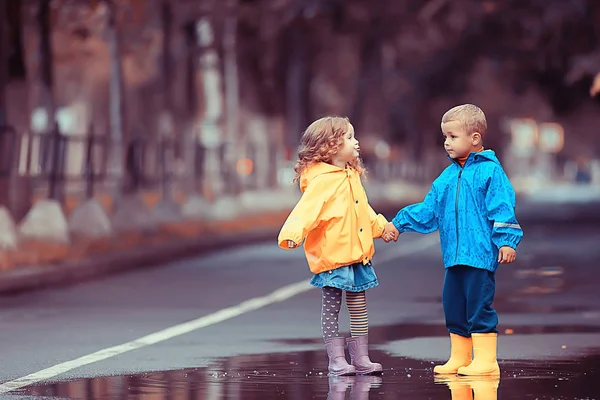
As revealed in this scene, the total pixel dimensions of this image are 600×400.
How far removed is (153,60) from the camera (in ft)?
189

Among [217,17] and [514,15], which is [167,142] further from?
[514,15]

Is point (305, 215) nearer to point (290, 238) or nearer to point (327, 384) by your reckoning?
point (290, 238)

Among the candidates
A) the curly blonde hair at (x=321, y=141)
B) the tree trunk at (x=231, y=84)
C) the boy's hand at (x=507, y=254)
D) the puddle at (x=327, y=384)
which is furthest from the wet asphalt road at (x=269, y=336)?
the tree trunk at (x=231, y=84)

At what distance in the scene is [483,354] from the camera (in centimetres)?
1046

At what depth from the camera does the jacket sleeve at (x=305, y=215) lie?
414 inches

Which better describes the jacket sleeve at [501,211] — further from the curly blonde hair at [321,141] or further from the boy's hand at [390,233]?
the curly blonde hair at [321,141]

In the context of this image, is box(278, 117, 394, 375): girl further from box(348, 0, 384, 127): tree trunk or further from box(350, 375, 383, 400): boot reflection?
box(348, 0, 384, 127): tree trunk

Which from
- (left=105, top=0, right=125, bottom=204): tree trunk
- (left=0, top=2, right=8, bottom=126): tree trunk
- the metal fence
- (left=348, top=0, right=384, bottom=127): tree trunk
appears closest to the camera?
the metal fence

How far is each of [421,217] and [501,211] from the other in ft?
1.81

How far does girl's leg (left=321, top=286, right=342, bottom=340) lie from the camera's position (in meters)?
10.8

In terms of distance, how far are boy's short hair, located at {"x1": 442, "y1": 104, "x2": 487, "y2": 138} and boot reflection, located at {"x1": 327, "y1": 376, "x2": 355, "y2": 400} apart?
1657mm

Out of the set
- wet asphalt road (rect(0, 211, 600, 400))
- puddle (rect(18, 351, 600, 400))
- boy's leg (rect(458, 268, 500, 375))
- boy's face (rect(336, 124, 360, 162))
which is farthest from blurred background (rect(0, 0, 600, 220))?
boy's leg (rect(458, 268, 500, 375))

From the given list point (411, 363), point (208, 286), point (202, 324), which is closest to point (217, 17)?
point (208, 286)

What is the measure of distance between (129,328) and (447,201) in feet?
15.6
